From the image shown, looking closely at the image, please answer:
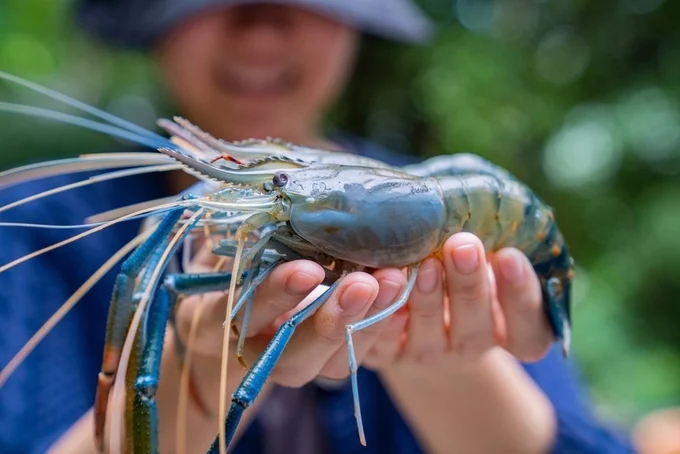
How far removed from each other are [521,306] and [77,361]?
924mm

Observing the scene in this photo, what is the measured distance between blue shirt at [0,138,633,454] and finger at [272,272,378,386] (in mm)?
566

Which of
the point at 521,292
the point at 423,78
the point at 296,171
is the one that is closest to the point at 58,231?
the point at 296,171

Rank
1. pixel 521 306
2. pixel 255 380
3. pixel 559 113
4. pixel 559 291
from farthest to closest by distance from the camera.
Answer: pixel 559 113
pixel 559 291
pixel 521 306
pixel 255 380

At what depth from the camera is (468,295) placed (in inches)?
32.2

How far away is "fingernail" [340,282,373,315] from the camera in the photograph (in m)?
0.67

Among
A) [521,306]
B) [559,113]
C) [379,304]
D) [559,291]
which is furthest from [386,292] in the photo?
[559,113]

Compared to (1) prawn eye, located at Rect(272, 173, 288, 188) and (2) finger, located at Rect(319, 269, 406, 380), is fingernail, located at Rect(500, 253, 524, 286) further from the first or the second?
(1) prawn eye, located at Rect(272, 173, 288, 188)

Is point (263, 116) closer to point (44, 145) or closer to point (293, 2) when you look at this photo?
point (293, 2)

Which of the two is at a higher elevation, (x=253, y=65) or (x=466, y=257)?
(x=253, y=65)

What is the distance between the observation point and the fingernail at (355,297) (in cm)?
67

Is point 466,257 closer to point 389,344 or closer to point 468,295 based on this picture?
point 468,295

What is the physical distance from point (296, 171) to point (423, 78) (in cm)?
237

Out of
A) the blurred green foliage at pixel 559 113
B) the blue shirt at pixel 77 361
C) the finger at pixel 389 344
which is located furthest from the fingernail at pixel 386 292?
the blurred green foliage at pixel 559 113

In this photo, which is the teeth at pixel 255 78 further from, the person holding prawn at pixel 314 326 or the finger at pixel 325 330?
the finger at pixel 325 330
